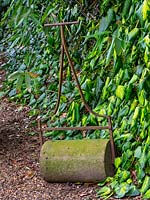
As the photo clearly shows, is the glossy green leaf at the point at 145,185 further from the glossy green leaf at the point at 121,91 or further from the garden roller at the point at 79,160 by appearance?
the glossy green leaf at the point at 121,91

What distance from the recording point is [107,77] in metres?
4.46

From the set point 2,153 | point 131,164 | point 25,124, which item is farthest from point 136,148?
point 25,124

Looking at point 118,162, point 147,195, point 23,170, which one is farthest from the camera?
point 23,170

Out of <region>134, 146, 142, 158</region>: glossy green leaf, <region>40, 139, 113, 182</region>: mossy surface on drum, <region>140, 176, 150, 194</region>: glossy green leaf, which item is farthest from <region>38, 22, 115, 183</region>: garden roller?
<region>140, 176, 150, 194</region>: glossy green leaf

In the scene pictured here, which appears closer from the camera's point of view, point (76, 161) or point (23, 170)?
point (76, 161)

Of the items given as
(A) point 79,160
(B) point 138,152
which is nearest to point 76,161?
(A) point 79,160

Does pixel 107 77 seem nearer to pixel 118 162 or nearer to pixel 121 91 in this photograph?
pixel 121 91

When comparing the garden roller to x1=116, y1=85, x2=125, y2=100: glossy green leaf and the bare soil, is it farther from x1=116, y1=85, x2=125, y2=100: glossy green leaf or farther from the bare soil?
x1=116, y1=85, x2=125, y2=100: glossy green leaf

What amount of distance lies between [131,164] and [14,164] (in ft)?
3.49

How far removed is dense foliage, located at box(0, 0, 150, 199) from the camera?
3.78 m

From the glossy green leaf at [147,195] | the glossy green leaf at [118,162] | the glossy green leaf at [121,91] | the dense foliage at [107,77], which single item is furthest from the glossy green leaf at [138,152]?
the glossy green leaf at [121,91]

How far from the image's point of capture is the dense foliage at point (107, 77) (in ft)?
12.4

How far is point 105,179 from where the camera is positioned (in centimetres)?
382

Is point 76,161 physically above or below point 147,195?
above
